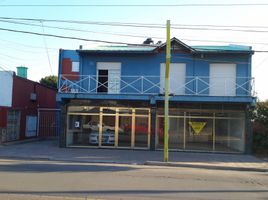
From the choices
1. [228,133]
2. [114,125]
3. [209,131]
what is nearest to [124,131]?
[114,125]

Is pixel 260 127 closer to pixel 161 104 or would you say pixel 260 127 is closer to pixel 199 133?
pixel 199 133

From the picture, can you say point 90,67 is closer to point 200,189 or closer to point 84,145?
point 84,145

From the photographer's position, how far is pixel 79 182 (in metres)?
12.4

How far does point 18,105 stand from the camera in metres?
31.4

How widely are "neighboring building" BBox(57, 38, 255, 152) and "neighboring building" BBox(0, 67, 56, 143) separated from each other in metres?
4.03

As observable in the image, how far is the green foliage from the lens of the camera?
2738 cm

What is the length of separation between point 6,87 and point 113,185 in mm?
19546

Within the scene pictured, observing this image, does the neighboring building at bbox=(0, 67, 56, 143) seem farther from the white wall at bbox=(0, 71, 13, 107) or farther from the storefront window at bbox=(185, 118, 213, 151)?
the storefront window at bbox=(185, 118, 213, 151)

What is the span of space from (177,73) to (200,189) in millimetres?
16421

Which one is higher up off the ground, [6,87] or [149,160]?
[6,87]

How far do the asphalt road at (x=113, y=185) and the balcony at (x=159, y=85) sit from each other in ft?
40.2

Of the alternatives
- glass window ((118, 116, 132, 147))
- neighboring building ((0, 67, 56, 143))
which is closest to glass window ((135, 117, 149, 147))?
glass window ((118, 116, 132, 147))

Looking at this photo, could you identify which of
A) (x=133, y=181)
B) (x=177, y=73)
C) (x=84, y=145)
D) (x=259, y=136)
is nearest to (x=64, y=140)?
(x=84, y=145)

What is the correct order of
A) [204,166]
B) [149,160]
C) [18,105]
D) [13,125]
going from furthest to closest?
[18,105] < [13,125] < [149,160] < [204,166]
